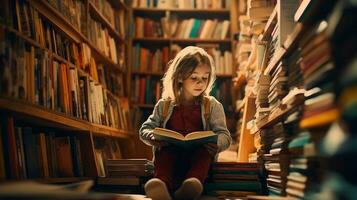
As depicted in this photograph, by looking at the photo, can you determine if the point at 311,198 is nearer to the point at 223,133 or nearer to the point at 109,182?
the point at 223,133

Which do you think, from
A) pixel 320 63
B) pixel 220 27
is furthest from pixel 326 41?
pixel 220 27

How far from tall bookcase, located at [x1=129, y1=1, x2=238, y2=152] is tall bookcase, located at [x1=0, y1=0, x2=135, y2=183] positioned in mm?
722

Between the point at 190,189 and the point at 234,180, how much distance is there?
1.67 ft

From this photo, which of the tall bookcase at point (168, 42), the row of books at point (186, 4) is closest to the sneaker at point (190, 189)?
the tall bookcase at point (168, 42)

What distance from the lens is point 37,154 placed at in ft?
6.63

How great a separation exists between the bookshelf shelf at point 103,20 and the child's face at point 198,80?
1289 millimetres

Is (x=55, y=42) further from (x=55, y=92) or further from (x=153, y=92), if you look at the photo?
(x=153, y=92)

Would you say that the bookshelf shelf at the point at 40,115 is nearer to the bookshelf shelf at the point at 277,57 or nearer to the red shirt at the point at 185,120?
the red shirt at the point at 185,120

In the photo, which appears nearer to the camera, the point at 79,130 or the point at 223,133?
the point at 223,133

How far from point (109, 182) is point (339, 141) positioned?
178 centimetres

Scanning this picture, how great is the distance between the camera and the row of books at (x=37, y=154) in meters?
1.67

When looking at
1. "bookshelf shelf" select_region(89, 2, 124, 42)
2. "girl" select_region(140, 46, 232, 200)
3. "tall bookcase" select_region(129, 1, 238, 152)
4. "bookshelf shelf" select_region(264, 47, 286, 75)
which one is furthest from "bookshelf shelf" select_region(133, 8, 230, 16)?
"bookshelf shelf" select_region(264, 47, 286, 75)

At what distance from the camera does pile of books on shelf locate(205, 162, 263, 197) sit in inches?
79.7

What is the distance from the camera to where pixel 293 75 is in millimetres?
1643
